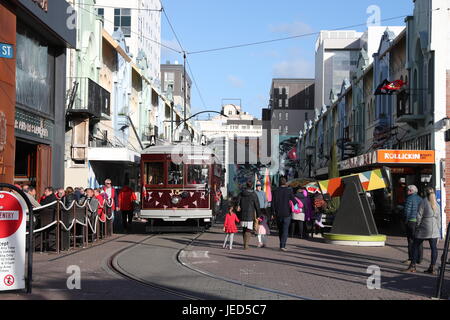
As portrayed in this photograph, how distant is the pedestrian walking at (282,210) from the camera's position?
16.5m

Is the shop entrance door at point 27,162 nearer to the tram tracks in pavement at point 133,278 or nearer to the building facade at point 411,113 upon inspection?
the tram tracks in pavement at point 133,278

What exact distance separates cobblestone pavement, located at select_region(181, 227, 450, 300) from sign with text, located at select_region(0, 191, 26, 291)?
380 centimetres

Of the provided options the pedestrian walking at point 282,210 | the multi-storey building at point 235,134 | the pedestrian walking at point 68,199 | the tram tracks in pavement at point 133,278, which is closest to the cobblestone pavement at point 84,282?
the tram tracks in pavement at point 133,278

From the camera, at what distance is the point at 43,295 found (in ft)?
30.2

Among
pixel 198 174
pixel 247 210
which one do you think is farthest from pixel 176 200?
pixel 247 210

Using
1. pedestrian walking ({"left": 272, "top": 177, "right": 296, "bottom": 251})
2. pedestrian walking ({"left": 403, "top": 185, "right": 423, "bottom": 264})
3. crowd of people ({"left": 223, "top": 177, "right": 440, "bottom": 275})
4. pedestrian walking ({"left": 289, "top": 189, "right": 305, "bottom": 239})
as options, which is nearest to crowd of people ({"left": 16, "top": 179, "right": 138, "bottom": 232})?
crowd of people ({"left": 223, "top": 177, "right": 440, "bottom": 275})

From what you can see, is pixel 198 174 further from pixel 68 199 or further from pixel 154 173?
pixel 68 199

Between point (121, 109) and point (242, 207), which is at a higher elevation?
point (121, 109)

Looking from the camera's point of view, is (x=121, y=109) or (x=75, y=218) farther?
(x=121, y=109)

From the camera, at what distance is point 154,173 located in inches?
872

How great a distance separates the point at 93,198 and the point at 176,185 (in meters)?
3.76
